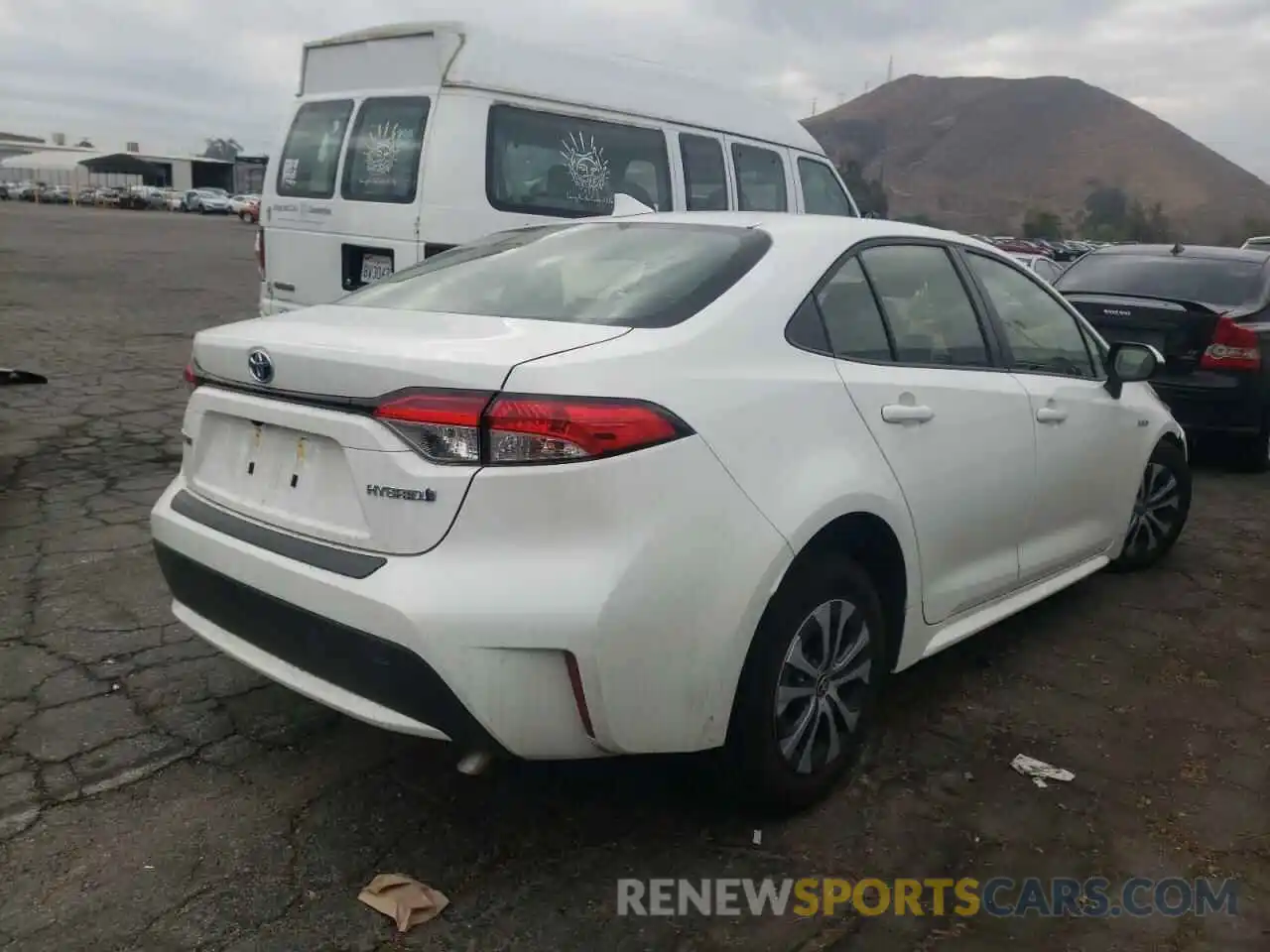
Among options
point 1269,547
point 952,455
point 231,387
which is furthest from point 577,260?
point 1269,547

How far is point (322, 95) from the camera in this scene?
281 inches

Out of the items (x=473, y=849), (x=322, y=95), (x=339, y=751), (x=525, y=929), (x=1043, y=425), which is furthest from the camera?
(x=322, y=95)

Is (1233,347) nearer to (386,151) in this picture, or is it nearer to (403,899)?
(386,151)

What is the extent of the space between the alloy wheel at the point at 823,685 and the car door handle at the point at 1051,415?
123 centimetres

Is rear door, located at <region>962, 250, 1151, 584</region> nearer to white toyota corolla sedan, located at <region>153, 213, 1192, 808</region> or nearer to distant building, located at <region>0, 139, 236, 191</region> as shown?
white toyota corolla sedan, located at <region>153, 213, 1192, 808</region>

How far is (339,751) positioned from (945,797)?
170cm

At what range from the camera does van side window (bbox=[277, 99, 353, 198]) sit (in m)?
6.93

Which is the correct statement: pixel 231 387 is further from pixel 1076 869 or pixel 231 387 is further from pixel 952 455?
pixel 1076 869

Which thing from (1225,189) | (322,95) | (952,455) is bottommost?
(952,455)

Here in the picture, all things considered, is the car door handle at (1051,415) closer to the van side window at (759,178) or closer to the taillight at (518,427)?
the taillight at (518,427)

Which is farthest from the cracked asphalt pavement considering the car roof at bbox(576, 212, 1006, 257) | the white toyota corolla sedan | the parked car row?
the parked car row

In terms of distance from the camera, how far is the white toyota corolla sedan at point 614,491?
2.21m

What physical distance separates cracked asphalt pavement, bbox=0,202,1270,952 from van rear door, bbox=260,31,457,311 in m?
2.74

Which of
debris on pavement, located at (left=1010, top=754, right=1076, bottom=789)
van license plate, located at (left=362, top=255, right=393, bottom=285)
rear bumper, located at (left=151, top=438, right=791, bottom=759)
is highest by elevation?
van license plate, located at (left=362, top=255, right=393, bottom=285)
